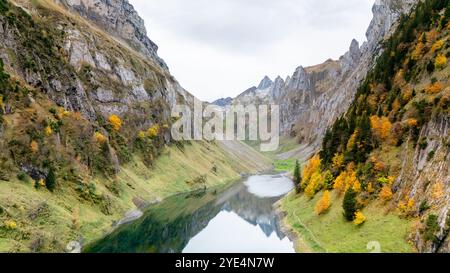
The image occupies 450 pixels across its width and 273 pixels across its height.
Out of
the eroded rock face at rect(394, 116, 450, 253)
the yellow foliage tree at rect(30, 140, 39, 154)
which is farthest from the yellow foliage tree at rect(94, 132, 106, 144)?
the eroded rock face at rect(394, 116, 450, 253)

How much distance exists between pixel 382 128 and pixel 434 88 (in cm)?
986

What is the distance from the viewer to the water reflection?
60156mm

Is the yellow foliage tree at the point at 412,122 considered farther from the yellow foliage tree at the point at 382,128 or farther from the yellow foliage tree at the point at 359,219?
the yellow foliage tree at the point at 359,219

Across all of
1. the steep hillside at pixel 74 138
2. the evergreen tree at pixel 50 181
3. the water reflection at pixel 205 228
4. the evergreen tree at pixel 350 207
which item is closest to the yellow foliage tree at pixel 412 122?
the evergreen tree at pixel 350 207

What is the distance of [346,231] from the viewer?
52188 millimetres

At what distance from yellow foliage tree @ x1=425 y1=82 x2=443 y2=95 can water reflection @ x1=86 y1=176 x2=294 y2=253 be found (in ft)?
102

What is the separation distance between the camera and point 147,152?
120 metres

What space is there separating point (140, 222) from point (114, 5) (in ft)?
508

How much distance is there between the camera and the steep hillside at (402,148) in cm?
4356

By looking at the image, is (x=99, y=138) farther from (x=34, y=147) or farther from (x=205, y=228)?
(x=205, y=228)

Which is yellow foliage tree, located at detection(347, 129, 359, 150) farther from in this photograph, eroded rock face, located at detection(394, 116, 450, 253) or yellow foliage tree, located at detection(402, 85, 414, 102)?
eroded rock face, located at detection(394, 116, 450, 253)

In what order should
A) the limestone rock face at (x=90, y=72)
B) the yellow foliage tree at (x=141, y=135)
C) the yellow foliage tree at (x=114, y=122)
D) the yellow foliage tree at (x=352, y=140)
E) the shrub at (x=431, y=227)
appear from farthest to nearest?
the yellow foliage tree at (x=141, y=135) < the yellow foliage tree at (x=114, y=122) < the limestone rock face at (x=90, y=72) < the yellow foliage tree at (x=352, y=140) < the shrub at (x=431, y=227)

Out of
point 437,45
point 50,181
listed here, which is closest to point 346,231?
point 437,45

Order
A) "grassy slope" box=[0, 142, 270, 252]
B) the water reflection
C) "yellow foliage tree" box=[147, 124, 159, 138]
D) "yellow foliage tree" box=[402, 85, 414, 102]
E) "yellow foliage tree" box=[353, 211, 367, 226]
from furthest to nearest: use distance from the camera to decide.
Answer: "yellow foliage tree" box=[147, 124, 159, 138] < "yellow foliage tree" box=[402, 85, 414, 102] < the water reflection < "yellow foliage tree" box=[353, 211, 367, 226] < "grassy slope" box=[0, 142, 270, 252]
